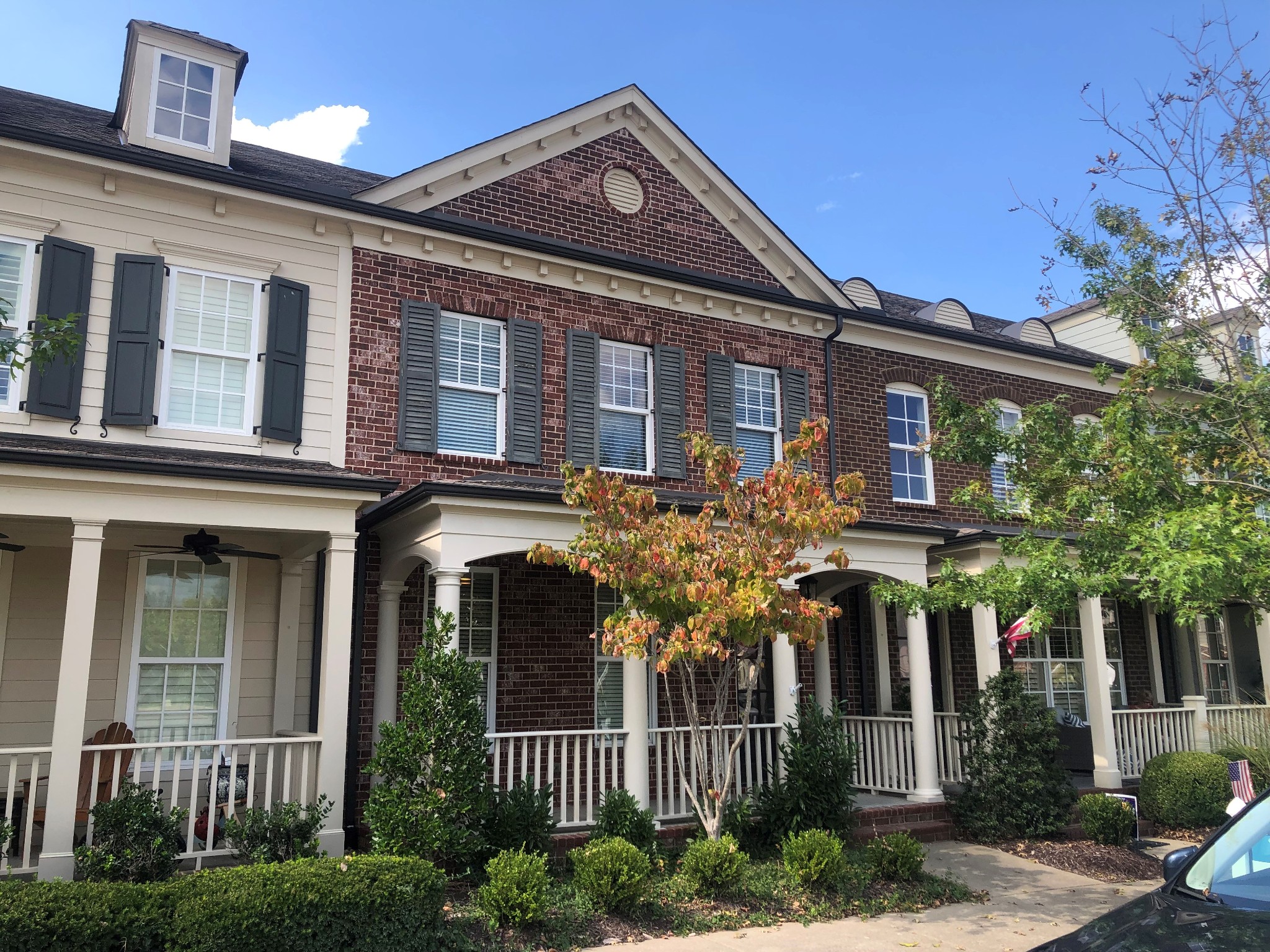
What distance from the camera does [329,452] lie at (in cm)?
1050

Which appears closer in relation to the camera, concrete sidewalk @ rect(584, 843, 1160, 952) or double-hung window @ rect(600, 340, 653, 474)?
concrete sidewalk @ rect(584, 843, 1160, 952)

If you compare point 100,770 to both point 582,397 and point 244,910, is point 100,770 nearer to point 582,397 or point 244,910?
point 244,910

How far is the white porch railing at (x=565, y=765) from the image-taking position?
9.48m

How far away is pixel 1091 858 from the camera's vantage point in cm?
1031

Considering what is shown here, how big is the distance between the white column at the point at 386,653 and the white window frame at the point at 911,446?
7650 millimetres

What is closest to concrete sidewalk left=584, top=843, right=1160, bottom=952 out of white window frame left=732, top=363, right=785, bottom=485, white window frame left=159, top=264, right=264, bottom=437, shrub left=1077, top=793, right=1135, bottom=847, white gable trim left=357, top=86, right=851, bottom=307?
shrub left=1077, top=793, right=1135, bottom=847

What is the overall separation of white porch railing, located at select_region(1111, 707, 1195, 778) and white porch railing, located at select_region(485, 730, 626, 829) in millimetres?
7149

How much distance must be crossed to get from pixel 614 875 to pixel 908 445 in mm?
9259

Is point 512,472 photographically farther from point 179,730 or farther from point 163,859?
point 163,859

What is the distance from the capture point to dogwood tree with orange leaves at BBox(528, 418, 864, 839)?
8.22 m

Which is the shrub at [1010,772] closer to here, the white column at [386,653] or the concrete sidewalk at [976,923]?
the concrete sidewalk at [976,923]

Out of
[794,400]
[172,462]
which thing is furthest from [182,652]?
[794,400]

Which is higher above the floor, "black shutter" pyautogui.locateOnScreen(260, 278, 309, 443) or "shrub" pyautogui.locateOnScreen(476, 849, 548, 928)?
"black shutter" pyautogui.locateOnScreen(260, 278, 309, 443)

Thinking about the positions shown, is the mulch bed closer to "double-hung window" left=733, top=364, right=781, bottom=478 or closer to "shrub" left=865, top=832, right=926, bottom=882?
"shrub" left=865, top=832, right=926, bottom=882
